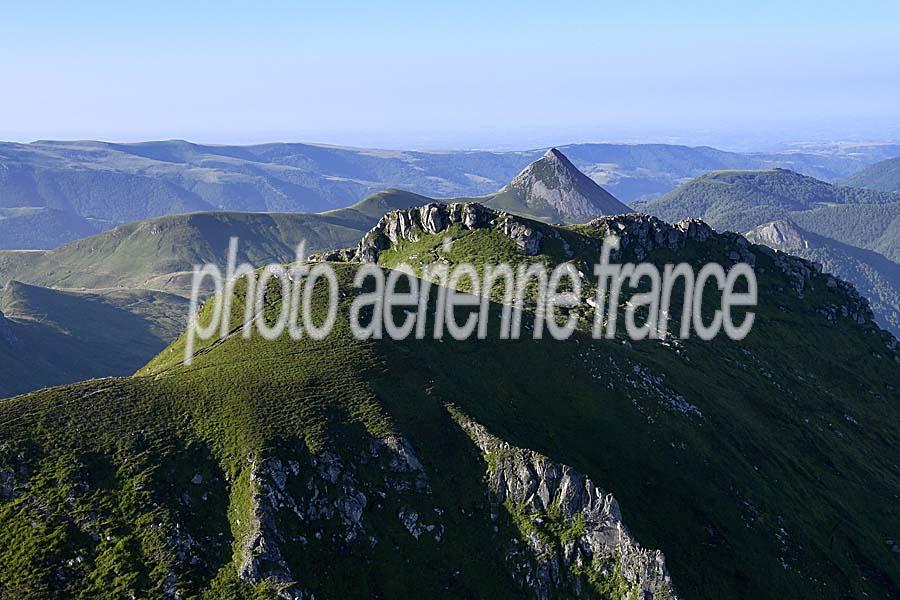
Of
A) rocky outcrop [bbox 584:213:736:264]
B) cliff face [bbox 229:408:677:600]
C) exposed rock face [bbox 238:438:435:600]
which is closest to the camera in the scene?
exposed rock face [bbox 238:438:435:600]

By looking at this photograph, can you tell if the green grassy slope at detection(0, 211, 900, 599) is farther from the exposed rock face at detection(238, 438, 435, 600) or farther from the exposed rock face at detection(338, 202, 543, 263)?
the exposed rock face at detection(338, 202, 543, 263)

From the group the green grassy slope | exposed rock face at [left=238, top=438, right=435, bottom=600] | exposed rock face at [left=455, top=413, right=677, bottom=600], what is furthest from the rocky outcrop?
exposed rock face at [left=238, top=438, right=435, bottom=600]

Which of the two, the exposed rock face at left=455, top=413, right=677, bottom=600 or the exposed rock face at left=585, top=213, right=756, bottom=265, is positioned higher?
the exposed rock face at left=585, top=213, right=756, bottom=265

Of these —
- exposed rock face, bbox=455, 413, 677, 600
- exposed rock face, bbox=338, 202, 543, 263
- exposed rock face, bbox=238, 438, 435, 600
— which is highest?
exposed rock face, bbox=338, 202, 543, 263

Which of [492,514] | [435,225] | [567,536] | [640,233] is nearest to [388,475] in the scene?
[492,514]

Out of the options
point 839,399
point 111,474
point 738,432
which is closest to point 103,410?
point 111,474

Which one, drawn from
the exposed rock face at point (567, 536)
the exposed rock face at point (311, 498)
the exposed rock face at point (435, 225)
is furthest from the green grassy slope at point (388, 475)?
the exposed rock face at point (435, 225)

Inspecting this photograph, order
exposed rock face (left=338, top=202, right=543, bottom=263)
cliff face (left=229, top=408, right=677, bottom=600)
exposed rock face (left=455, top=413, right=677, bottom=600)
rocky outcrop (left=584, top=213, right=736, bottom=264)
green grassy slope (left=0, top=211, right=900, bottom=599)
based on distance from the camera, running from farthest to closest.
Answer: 1. rocky outcrop (left=584, top=213, right=736, bottom=264)
2. exposed rock face (left=338, top=202, right=543, bottom=263)
3. exposed rock face (left=455, top=413, right=677, bottom=600)
4. cliff face (left=229, top=408, right=677, bottom=600)
5. green grassy slope (left=0, top=211, right=900, bottom=599)

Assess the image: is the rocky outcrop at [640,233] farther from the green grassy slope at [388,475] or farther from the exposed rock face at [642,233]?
the green grassy slope at [388,475]
